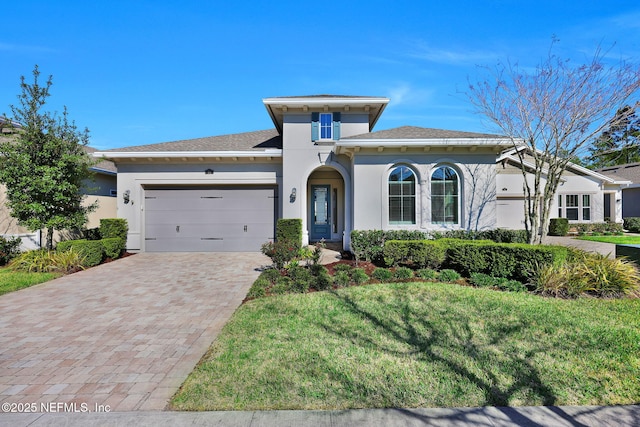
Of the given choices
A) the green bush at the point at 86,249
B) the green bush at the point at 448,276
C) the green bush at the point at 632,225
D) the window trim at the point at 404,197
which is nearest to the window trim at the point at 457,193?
the window trim at the point at 404,197

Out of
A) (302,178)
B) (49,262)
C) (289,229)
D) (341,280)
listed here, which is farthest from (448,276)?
(49,262)

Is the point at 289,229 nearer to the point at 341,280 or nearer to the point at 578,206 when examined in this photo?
the point at 341,280

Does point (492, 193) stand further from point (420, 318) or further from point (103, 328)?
point (103, 328)

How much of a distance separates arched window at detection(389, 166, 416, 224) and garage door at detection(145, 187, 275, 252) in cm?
488

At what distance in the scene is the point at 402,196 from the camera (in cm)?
1083

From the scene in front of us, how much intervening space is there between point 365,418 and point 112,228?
11.9 m

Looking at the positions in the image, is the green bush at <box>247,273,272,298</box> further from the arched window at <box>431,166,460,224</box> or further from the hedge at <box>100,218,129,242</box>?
the hedge at <box>100,218,129,242</box>

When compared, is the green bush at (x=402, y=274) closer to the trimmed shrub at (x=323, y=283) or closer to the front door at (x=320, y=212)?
the trimmed shrub at (x=323, y=283)

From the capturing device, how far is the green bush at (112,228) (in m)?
11.4

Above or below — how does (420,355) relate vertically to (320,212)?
below

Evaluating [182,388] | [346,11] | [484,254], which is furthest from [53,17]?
[484,254]

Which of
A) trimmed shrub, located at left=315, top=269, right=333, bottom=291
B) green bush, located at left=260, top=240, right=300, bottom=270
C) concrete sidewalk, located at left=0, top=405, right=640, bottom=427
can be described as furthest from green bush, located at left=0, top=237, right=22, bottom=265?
trimmed shrub, located at left=315, top=269, right=333, bottom=291

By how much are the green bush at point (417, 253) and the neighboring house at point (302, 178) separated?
2.58m

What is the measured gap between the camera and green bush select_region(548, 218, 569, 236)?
16.7 metres
